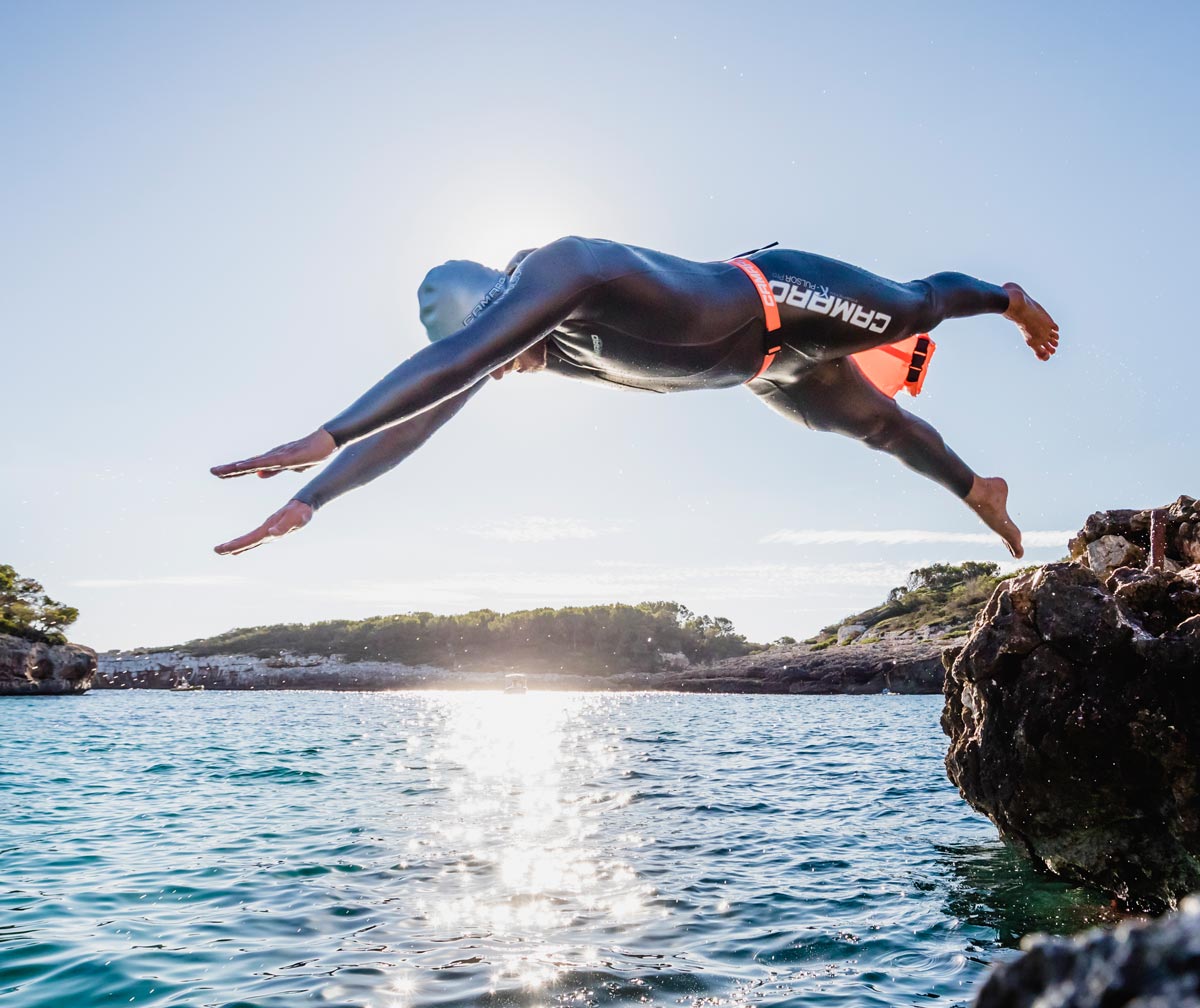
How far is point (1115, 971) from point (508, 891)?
6959mm

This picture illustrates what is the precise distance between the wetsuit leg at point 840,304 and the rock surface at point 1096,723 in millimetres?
3108

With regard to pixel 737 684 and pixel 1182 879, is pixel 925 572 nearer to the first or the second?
pixel 737 684

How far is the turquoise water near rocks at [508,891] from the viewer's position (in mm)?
4969

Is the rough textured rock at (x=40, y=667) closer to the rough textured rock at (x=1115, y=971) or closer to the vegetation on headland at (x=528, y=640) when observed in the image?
the vegetation on headland at (x=528, y=640)

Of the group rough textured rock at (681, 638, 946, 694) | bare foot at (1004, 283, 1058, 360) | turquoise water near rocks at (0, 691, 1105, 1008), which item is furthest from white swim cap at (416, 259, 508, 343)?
rough textured rock at (681, 638, 946, 694)

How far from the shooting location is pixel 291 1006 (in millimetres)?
4562

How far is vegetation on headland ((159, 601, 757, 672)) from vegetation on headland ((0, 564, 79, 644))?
137 ft

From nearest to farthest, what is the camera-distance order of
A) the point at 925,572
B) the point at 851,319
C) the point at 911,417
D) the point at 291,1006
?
the point at 851,319
the point at 291,1006
the point at 911,417
the point at 925,572

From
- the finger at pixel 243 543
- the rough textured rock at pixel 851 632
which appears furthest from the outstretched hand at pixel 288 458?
the rough textured rock at pixel 851 632

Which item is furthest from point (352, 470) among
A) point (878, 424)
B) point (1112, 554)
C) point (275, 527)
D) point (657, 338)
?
point (1112, 554)

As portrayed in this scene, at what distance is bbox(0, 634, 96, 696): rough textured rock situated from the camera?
56.2 metres

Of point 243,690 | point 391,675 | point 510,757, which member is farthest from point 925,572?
point 510,757

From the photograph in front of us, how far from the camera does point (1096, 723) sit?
6.16 meters

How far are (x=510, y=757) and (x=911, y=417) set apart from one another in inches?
649
